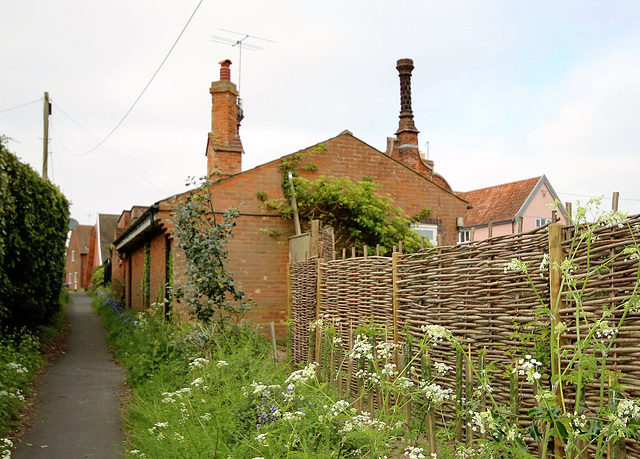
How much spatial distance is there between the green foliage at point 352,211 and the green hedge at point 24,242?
5121mm

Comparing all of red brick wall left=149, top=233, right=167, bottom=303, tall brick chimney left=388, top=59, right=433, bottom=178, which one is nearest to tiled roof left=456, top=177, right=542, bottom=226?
tall brick chimney left=388, top=59, right=433, bottom=178

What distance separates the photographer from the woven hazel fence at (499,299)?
345 cm

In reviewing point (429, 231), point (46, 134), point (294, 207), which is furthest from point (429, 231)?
point (46, 134)

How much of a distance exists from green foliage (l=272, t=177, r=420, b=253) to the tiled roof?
18.1m

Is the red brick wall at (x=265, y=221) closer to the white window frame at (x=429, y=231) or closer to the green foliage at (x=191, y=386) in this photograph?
the white window frame at (x=429, y=231)

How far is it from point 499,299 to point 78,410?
6293mm

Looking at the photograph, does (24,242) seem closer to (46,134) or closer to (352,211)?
(352,211)

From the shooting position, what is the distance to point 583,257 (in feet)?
11.9

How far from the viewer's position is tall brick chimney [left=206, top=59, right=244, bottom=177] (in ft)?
48.7

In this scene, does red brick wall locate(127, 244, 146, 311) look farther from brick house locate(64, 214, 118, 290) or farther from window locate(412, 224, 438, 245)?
brick house locate(64, 214, 118, 290)

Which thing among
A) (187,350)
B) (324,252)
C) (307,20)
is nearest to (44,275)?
(187,350)

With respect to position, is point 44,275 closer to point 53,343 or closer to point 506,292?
point 53,343

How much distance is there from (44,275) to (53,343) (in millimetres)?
1867

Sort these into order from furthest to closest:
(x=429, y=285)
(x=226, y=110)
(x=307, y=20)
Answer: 1. (x=226, y=110)
2. (x=307, y=20)
3. (x=429, y=285)
